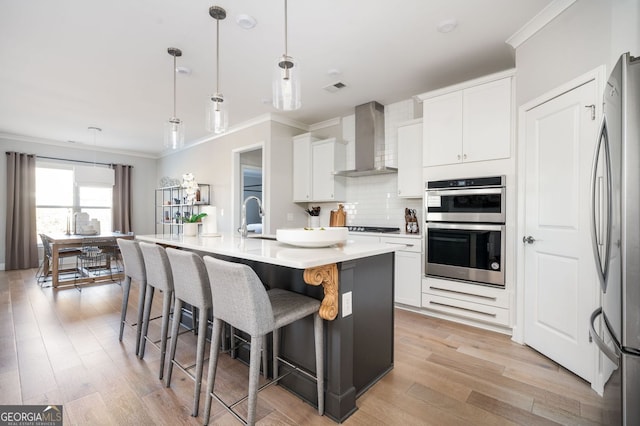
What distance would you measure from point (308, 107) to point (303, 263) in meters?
3.57

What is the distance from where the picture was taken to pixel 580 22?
6.89ft

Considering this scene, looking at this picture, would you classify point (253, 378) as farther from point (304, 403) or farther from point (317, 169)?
point (317, 169)

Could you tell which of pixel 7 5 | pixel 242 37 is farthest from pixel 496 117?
pixel 7 5

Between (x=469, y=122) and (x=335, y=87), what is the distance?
63.8 inches

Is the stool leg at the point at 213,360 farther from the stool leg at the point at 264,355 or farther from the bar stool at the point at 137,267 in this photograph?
the bar stool at the point at 137,267

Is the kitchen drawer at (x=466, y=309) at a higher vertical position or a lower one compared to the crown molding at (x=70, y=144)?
lower

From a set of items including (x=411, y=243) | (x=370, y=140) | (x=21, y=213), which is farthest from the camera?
(x=21, y=213)

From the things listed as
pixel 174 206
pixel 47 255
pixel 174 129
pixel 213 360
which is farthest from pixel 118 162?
pixel 213 360

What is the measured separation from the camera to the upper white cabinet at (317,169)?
4.54m

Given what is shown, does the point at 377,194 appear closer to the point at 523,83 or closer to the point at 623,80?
the point at 523,83

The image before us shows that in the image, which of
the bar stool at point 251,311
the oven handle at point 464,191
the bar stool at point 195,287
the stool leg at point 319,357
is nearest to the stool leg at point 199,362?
the bar stool at point 195,287

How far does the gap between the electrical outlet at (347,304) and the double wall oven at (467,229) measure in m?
1.80

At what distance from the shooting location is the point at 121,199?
286 inches

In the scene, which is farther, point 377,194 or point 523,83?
point 377,194
